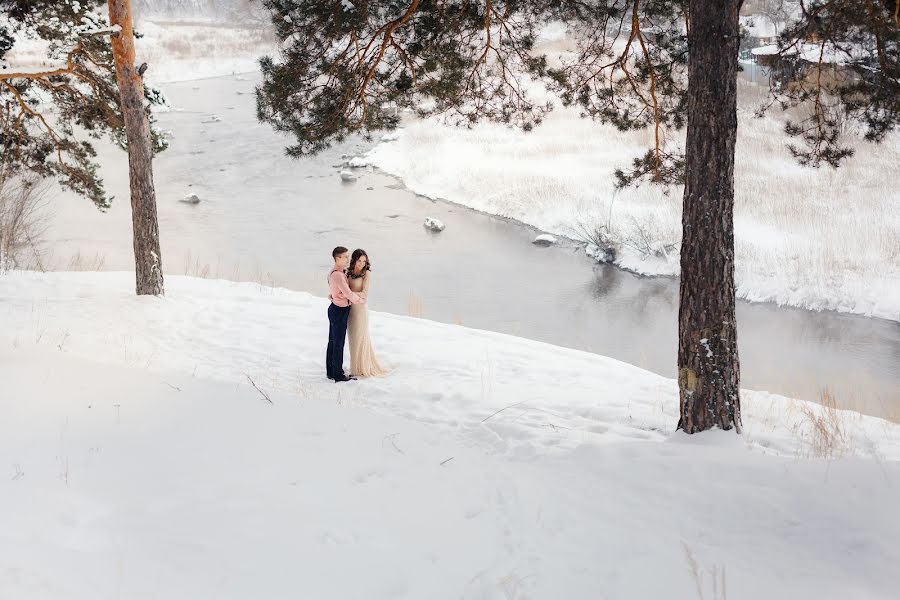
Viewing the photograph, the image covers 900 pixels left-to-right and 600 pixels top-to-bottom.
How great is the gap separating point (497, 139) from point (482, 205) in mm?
8505

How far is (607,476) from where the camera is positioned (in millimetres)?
5113

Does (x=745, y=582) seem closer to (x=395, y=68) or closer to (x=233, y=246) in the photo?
(x=395, y=68)

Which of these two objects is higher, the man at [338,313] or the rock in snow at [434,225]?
the man at [338,313]

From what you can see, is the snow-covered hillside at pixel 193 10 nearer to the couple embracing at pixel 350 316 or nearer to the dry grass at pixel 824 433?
the couple embracing at pixel 350 316

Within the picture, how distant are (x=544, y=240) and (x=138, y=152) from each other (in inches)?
487

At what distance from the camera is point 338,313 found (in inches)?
327

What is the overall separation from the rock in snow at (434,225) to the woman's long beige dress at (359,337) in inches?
523

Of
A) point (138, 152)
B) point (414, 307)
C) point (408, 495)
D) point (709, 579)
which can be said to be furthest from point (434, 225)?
point (709, 579)

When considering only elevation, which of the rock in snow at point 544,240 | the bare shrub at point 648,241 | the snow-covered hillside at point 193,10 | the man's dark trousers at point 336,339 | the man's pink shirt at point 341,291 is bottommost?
the rock in snow at point 544,240

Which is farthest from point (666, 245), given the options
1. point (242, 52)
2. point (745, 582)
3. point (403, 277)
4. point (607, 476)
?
point (242, 52)

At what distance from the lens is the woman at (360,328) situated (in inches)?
323

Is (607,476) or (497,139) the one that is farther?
(497,139)

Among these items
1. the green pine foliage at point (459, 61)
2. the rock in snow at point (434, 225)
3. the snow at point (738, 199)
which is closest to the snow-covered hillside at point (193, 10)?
the snow at point (738, 199)

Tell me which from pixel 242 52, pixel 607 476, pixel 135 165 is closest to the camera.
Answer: pixel 607 476
